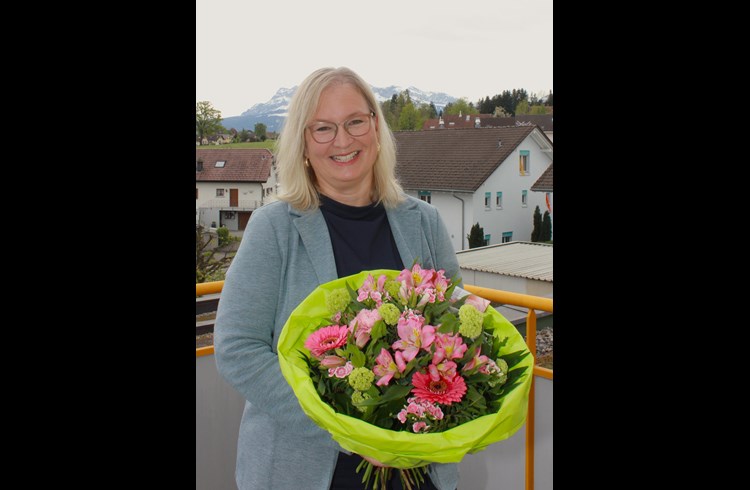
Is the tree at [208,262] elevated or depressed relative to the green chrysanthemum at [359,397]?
elevated

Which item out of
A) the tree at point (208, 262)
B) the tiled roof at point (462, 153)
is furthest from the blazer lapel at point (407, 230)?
the tiled roof at point (462, 153)

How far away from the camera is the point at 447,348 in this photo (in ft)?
2.47

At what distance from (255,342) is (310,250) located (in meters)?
0.19

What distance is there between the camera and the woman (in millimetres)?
951

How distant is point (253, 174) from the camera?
2865 mm

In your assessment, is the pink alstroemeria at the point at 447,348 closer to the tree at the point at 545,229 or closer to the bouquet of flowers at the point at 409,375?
the bouquet of flowers at the point at 409,375

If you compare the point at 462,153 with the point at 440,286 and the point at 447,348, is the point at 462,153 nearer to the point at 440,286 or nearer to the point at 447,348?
the point at 440,286

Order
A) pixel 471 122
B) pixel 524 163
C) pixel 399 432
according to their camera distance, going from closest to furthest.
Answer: pixel 399 432 → pixel 471 122 → pixel 524 163

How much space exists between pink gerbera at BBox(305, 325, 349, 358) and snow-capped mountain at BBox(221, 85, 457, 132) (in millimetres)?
502

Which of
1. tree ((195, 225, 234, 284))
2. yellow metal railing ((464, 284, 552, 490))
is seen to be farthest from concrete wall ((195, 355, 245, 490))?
yellow metal railing ((464, 284, 552, 490))

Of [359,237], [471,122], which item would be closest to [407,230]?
[359,237]

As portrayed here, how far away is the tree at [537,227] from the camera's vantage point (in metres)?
4.38
